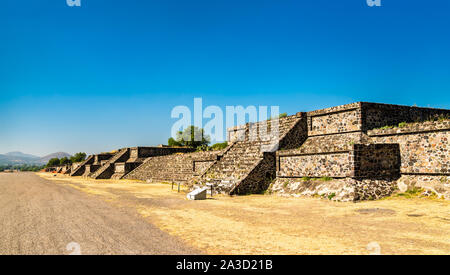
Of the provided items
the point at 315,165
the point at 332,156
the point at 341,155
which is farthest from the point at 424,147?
the point at 315,165

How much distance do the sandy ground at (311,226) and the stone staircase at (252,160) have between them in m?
3.90

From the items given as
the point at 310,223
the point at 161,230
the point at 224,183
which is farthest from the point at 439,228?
the point at 224,183

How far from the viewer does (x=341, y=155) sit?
1414 centimetres

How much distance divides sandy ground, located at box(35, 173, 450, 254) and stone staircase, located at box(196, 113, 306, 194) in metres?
3.90

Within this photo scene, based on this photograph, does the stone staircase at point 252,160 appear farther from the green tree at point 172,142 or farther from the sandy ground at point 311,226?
the green tree at point 172,142

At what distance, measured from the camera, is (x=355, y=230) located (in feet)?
25.3

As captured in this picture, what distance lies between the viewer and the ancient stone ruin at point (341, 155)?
1295cm

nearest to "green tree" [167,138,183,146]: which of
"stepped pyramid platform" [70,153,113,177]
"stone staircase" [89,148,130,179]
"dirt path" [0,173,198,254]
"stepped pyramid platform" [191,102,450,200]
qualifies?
"stepped pyramid platform" [70,153,113,177]

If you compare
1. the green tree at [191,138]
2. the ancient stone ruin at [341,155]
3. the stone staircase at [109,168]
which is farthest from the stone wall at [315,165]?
the green tree at [191,138]

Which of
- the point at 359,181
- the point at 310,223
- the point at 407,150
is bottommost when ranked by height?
the point at 310,223

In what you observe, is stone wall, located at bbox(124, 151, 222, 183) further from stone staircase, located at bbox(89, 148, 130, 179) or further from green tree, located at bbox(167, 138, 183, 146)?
green tree, located at bbox(167, 138, 183, 146)
